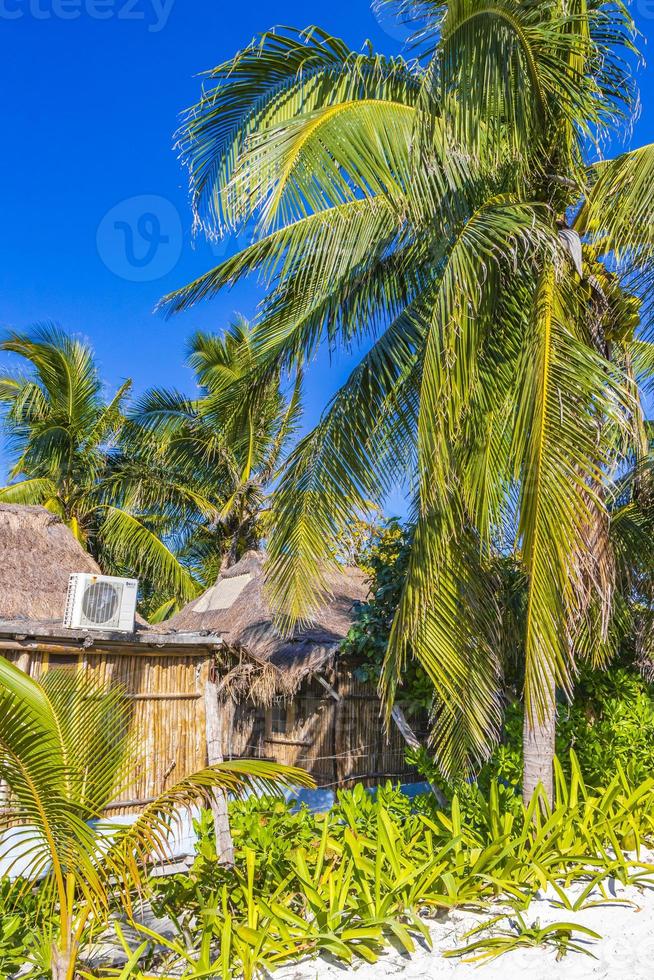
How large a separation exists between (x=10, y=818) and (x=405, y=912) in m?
1.81

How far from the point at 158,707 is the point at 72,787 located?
191 inches

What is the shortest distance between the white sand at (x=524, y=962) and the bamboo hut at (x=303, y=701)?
16.3ft

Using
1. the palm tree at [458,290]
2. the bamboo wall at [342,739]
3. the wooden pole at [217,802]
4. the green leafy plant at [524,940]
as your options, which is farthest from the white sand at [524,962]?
the bamboo wall at [342,739]

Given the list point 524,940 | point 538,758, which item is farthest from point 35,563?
point 524,940

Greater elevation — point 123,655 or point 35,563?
point 35,563

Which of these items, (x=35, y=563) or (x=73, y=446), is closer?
(x=35, y=563)

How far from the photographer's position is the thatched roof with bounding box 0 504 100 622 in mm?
8531

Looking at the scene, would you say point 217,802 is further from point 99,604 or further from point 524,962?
point 99,604

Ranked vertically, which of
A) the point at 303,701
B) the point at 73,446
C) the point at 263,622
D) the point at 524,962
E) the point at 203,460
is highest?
the point at 203,460

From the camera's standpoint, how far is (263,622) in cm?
1020

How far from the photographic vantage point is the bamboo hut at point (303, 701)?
8.78 metres

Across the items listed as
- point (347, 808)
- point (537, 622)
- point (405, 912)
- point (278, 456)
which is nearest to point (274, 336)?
point (537, 622)

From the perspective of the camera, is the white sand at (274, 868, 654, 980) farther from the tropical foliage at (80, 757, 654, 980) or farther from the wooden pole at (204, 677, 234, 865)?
the wooden pole at (204, 677, 234, 865)

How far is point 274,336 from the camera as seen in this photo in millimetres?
5781
